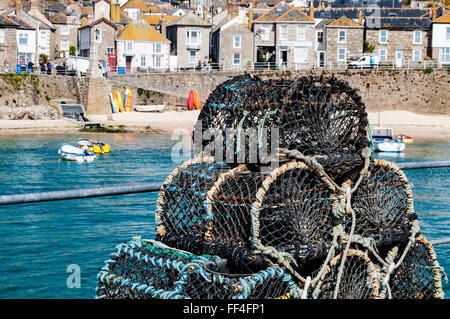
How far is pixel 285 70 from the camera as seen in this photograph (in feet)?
160

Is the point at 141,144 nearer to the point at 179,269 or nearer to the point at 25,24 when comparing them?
the point at 25,24

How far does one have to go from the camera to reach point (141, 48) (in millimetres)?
54062

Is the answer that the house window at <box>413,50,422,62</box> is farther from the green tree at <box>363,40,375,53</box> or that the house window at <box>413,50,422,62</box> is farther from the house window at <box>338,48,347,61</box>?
the house window at <box>338,48,347,61</box>

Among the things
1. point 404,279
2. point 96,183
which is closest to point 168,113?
point 96,183

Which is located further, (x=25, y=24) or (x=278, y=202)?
(x=25, y=24)

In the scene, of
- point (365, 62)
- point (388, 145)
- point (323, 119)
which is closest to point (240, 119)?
point (323, 119)

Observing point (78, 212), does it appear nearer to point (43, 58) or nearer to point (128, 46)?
point (128, 46)

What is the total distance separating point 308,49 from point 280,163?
52297 millimetres

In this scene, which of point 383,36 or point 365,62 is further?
point 383,36

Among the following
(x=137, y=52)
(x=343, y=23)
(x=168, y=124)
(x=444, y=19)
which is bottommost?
(x=168, y=124)

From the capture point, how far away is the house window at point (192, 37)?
2215 inches

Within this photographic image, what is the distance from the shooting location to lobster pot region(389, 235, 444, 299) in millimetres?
3924

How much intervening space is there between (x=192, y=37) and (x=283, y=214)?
54.2 meters

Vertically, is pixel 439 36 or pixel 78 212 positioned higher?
pixel 439 36
